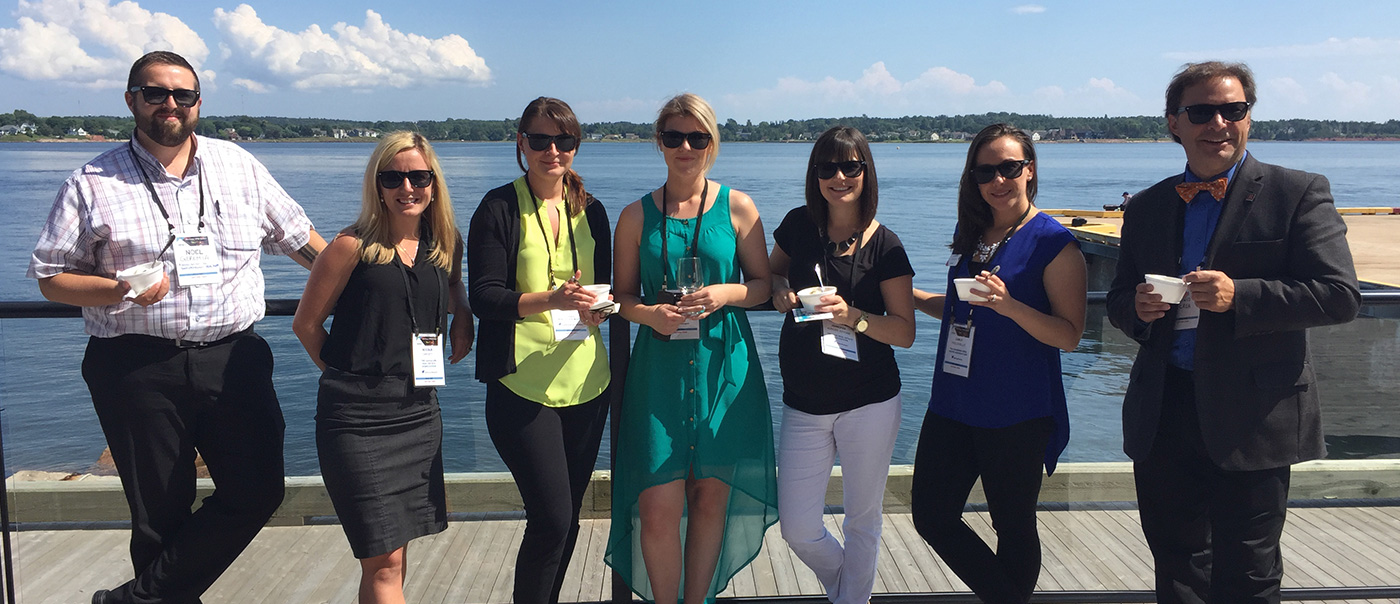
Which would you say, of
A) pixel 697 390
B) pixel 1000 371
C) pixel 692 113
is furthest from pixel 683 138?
pixel 1000 371

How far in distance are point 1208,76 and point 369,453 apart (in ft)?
9.39

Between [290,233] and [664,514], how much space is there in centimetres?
177

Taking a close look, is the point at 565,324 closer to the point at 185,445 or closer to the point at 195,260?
the point at 195,260

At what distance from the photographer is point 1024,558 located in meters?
3.09

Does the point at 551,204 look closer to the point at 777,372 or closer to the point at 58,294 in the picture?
the point at 777,372

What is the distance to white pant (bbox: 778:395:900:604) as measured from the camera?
314 centimetres

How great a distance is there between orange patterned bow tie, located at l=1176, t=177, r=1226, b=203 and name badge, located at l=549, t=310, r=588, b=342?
196 cm

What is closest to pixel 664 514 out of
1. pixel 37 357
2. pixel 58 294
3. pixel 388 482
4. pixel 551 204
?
pixel 388 482

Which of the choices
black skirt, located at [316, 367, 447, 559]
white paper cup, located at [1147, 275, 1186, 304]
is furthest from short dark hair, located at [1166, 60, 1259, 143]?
black skirt, located at [316, 367, 447, 559]

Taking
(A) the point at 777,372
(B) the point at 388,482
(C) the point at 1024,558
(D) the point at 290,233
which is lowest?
(C) the point at 1024,558

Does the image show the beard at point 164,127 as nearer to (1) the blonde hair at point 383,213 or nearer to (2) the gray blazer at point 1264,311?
(1) the blonde hair at point 383,213

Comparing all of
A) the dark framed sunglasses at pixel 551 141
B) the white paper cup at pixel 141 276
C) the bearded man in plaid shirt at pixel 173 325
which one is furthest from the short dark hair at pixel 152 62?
the dark framed sunglasses at pixel 551 141

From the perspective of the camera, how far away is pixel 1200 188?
8.98 feet

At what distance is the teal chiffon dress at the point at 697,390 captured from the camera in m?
3.15
